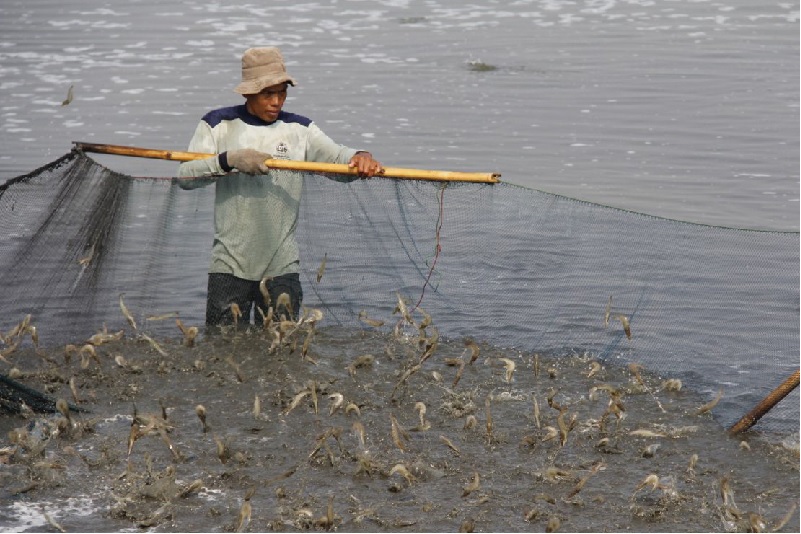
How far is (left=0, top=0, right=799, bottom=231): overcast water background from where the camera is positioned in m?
12.0

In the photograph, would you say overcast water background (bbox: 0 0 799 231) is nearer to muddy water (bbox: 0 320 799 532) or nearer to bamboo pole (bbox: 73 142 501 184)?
muddy water (bbox: 0 320 799 532)

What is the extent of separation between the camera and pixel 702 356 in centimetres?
728

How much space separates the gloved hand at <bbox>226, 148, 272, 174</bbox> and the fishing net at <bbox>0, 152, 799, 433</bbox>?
0.48 m

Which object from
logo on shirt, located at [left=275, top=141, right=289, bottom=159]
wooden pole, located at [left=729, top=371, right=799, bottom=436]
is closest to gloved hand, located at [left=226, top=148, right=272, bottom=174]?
logo on shirt, located at [left=275, top=141, right=289, bottom=159]

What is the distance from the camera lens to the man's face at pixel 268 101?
6570 mm

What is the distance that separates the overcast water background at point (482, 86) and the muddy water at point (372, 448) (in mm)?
4235

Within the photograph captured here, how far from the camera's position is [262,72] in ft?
21.4

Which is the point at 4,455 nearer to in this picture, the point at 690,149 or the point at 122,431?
the point at 122,431

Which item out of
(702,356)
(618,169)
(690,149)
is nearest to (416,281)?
(702,356)

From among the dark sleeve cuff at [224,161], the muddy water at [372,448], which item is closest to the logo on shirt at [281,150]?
the dark sleeve cuff at [224,161]

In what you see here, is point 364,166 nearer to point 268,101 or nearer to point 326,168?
point 326,168

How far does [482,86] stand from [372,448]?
10.1 meters

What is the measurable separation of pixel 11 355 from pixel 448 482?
296 cm

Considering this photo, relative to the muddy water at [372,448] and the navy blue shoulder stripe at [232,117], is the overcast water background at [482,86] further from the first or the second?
the navy blue shoulder stripe at [232,117]
